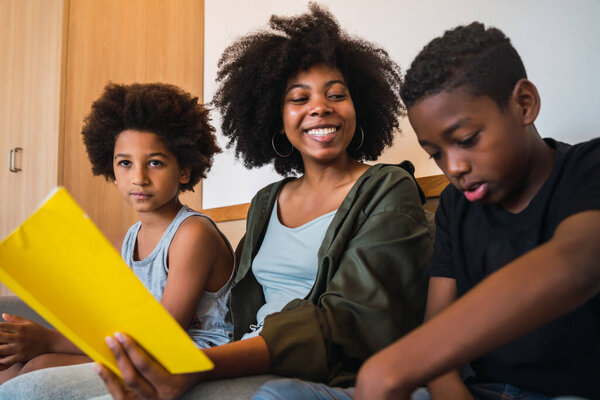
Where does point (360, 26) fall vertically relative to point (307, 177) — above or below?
above

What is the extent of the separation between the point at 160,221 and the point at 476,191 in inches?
35.0

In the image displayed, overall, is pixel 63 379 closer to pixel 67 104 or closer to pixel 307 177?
pixel 307 177

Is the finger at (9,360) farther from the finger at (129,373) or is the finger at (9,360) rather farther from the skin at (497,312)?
the skin at (497,312)

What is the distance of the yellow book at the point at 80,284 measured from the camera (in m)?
0.53

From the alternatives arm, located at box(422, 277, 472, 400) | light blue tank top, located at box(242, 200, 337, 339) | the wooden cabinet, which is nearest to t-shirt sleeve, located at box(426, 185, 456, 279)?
arm, located at box(422, 277, 472, 400)

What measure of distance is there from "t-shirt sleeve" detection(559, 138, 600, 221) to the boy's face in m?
0.06

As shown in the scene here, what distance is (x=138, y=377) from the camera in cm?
69

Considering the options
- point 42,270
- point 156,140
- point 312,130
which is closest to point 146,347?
point 42,270

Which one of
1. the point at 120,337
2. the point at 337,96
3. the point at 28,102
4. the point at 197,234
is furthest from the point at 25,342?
the point at 28,102

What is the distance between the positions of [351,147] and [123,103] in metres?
0.65

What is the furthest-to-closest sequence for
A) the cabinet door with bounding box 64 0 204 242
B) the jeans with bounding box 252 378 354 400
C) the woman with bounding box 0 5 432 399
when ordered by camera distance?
the cabinet door with bounding box 64 0 204 242 → the woman with bounding box 0 5 432 399 → the jeans with bounding box 252 378 354 400

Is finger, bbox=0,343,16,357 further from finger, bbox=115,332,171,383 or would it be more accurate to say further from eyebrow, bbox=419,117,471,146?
eyebrow, bbox=419,117,471,146

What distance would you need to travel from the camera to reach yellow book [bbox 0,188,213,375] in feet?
1.75

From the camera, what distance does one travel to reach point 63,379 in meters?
0.91
